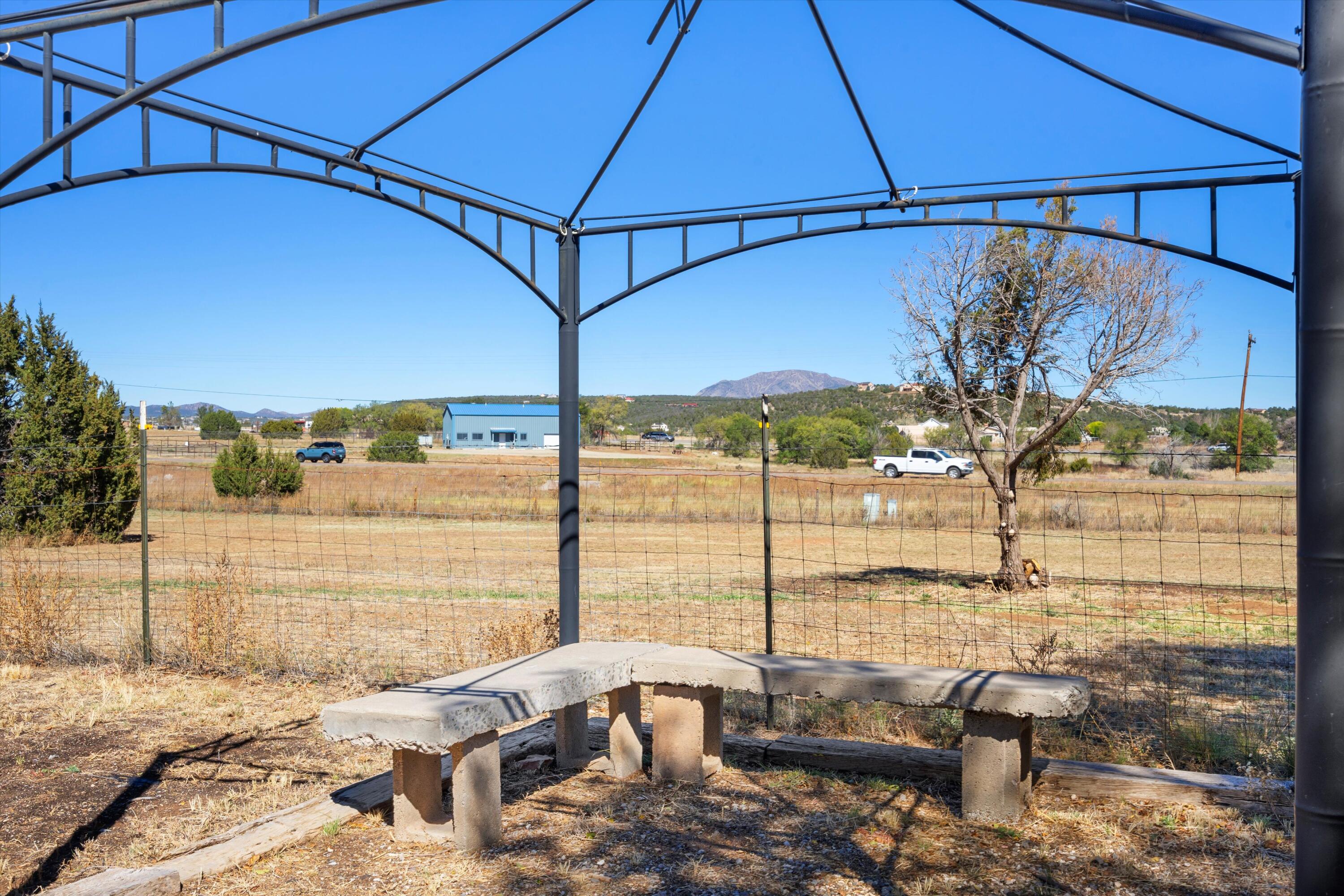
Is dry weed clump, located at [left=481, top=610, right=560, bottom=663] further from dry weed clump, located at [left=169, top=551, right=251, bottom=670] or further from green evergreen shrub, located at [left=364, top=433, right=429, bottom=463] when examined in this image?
green evergreen shrub, located at [left=364, top=433, right=429, bottom=463]

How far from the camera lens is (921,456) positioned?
147ft

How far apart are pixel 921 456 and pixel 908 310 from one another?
31610mm

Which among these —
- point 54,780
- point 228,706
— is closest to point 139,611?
point 228,706

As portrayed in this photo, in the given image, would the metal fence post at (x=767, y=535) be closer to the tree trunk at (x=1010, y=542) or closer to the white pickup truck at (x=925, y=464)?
the tree trunk at (x=1010, y=542)

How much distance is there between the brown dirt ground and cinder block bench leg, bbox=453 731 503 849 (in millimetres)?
112

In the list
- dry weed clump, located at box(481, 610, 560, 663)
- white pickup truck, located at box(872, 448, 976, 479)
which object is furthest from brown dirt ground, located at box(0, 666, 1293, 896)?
white pickup truck, located at box(872, 448, 976, 479)

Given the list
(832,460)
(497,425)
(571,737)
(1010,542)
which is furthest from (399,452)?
(571,737)

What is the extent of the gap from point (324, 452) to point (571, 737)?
51.0 m

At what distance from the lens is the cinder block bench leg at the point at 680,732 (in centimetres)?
565

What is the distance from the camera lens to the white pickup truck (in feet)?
141

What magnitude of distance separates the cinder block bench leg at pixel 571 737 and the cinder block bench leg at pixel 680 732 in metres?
0.51

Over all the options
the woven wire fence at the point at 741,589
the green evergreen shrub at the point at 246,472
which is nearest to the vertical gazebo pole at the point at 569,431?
the woven wire fence at the point at 741,589

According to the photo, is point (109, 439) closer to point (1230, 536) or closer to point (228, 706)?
point (228, 706)

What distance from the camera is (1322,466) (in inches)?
83.3
